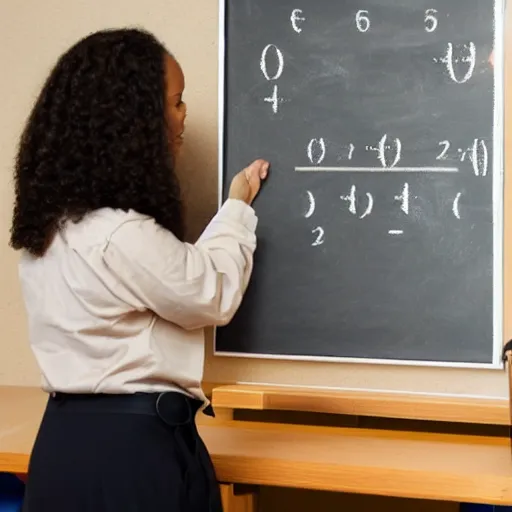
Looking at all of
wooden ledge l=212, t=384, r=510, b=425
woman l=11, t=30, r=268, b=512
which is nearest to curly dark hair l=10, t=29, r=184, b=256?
woman l=11, t=30, r=268, b=512

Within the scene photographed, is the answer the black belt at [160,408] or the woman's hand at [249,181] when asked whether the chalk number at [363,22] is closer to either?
the woman's hand at [249,181]

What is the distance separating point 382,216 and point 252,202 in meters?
0.28

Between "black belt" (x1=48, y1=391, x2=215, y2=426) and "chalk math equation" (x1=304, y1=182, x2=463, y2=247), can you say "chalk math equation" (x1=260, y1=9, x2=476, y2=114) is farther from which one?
"black belt" (x1=48, y1=391, x2=215, y2=426)

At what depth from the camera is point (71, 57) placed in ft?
4.56

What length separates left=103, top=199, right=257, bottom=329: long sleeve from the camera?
4.20 feet

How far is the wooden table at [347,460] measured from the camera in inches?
53.0

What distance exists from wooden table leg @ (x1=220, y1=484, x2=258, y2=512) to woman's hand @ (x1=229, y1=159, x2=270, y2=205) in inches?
23.2

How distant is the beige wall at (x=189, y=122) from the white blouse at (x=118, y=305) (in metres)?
0.48

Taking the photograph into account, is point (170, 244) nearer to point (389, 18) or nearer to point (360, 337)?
point (360, 337)

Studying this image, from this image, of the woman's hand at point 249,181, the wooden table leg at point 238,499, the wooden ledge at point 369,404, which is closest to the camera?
the wooden table leg at point 238,499

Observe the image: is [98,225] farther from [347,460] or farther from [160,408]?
[347,460]

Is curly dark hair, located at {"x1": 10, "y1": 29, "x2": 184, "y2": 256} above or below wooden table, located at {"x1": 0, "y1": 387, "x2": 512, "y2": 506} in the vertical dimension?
above

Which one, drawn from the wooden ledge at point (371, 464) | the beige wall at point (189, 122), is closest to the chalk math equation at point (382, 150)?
the beige wall at point (189, 122)

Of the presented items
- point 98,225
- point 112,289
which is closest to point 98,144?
point 98,225
